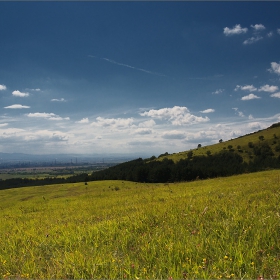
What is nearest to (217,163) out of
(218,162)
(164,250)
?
(218,162)

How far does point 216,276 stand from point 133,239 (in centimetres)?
251

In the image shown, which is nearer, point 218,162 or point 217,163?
point 217,163

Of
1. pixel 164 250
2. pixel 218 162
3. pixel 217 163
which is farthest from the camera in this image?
pixel 218 162

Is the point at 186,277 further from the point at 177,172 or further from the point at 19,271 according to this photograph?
the point at 177,172

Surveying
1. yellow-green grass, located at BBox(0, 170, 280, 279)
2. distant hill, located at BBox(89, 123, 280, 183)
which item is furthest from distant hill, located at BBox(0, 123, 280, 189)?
yellow-green grass, located at BBox(0, 170, 280, 279)

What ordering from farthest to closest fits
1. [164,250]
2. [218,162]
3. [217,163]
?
[218,162] < [217,163] < [164,250]

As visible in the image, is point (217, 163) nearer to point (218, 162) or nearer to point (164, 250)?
point (218, 162)

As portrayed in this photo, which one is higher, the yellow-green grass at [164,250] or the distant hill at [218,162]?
the yellow-green grass at [164,250]

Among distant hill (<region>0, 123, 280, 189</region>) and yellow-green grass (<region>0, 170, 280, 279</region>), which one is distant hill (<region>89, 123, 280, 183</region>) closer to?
distant hill (<region>0, 123, 280, 189</region>)

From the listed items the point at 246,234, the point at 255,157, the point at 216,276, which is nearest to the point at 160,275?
the point at 216,276

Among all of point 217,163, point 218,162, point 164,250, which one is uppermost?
point 164,250

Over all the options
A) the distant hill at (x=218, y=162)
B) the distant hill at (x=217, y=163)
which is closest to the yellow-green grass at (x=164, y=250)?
the distant hill at (x=217, y=163)

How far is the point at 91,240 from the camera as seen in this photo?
18.8 ft

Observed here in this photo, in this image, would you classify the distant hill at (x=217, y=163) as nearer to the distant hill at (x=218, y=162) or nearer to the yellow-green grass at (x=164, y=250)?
the distant hill at (x=218, y=162)
